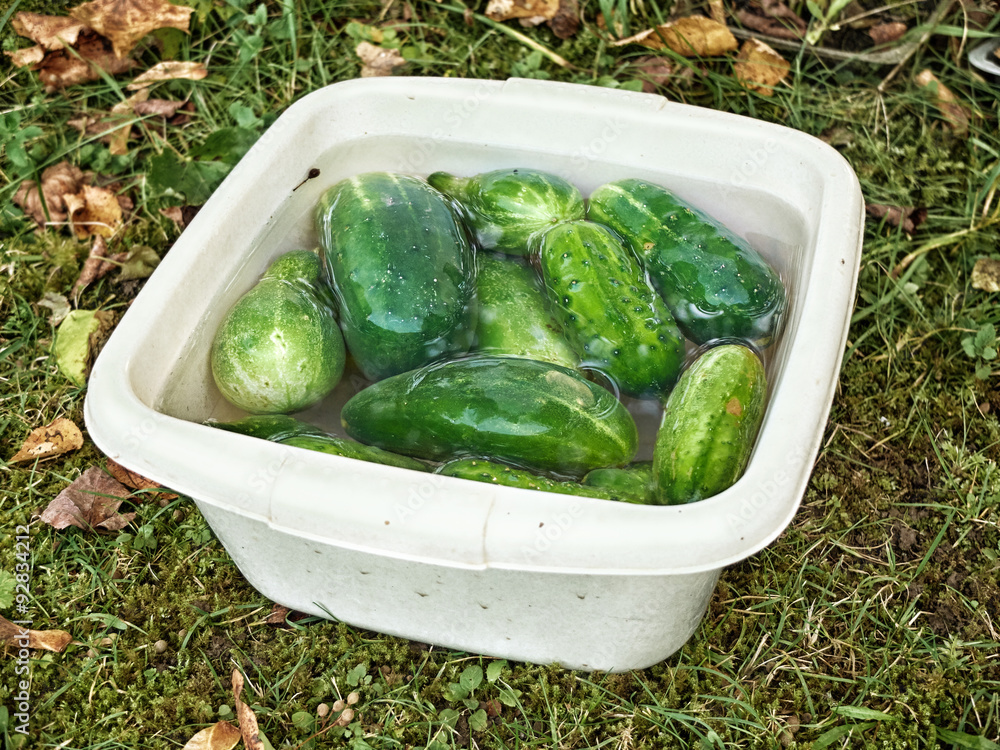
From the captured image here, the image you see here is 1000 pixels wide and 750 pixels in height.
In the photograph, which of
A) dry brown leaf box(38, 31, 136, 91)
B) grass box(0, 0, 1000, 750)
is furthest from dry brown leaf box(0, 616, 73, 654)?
dry brown leaf box(38, 31, 136, 91)

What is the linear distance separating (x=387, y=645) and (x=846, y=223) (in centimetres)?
118

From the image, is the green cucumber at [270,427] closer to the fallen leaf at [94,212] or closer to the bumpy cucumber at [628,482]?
the bumpy cucumber at [628,482]

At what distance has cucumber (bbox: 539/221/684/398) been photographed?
1551 millimetres

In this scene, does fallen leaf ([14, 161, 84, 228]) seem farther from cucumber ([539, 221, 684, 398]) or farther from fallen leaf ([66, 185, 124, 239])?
cucumber ([539, 221, 684, 398])

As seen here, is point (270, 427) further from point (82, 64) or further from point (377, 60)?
point (82, 64)

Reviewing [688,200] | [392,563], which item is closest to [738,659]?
[392,563]

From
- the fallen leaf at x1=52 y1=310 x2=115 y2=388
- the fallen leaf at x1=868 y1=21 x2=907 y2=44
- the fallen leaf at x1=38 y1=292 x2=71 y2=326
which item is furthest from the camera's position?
the fallen leaf at x1=868 y1=21 x2=907 y2=44

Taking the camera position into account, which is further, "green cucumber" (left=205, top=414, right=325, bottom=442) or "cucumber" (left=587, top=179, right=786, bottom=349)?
"cucumber" (left=587, top=179, right=786, bottom=349)

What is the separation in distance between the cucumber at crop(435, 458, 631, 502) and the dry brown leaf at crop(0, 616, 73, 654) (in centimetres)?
90

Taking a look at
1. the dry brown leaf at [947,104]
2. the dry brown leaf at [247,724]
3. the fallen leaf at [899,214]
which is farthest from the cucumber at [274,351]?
the dry brown leaf at [947,104]

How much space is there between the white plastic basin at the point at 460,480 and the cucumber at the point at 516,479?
148 mm

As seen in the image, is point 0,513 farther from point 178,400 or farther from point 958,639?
point 958,639

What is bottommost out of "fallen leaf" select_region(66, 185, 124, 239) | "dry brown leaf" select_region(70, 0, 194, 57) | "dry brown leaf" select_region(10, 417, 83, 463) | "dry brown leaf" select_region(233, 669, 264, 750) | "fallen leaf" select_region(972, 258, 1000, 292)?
"dry brown leaf" select_region(233, 669, 264, 750)

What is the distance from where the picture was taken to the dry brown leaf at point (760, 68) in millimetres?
2469
